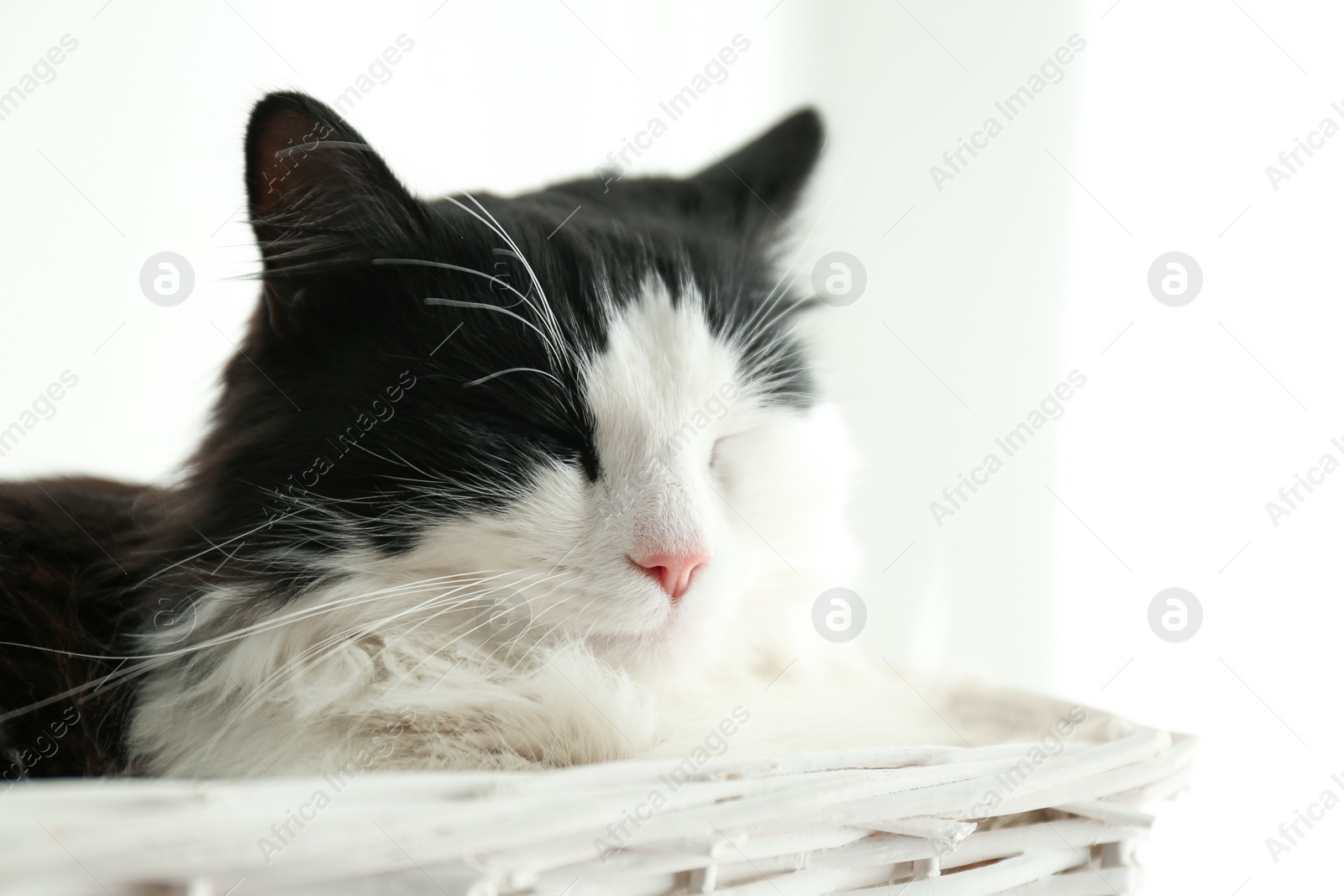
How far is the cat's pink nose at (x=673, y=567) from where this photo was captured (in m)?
0.93

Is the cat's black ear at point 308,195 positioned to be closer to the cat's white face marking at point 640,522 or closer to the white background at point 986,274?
the white background at point 986,274

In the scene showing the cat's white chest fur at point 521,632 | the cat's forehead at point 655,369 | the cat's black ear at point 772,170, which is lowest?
the cat's white chest fur at point 521,632

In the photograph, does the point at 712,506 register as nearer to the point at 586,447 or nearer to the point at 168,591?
the point at 586,447

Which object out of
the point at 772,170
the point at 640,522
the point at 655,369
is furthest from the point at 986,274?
the point at 640,522

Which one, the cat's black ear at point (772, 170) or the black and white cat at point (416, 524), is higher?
the cat's black ear at point (772, 170)

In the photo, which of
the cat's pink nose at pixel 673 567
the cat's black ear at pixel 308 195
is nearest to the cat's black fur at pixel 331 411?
the cat's black ear at pixel 308 195

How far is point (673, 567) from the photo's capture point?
0.94 m

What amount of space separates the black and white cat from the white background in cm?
17

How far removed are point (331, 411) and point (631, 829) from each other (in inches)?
22.7

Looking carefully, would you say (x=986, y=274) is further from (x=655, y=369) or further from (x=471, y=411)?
(x=471, y=411)

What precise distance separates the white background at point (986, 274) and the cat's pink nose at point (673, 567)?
0.56 meters

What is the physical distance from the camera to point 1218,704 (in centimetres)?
154

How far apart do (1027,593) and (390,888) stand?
1.81m

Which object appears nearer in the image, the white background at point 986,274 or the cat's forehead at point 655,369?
the cat's forehead at point 655,369
